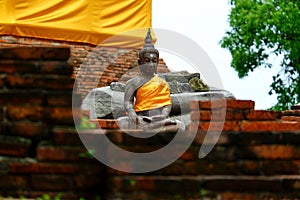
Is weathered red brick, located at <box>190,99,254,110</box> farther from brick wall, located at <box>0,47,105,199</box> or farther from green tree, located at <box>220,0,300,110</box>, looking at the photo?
green tree, located at <box>220,0,300,110</box>

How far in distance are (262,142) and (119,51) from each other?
7008 millimetres

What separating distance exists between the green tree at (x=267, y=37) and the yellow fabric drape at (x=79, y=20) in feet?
17.3

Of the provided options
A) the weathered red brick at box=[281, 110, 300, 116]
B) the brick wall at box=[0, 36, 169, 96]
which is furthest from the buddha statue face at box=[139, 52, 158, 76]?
the brick wall at box=[0, 36, 169, 96]

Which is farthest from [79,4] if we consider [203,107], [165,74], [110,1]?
[203,107]

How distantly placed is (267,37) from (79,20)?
6.82 meters

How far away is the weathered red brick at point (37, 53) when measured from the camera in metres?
2.91

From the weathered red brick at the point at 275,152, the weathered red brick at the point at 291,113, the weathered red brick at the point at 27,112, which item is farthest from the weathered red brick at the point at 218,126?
the weathered red brick at the point at 291,113

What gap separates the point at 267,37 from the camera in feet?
48.8

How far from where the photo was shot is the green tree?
14.5 m

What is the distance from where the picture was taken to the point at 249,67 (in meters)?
15.4

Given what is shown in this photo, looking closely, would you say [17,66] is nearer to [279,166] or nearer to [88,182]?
[88,182]

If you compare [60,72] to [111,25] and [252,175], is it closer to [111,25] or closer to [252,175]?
[252,175]

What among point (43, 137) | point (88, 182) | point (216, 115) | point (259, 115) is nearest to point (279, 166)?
point (216, 115)

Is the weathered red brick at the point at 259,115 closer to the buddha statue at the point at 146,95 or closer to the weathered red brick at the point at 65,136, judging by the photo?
the weathered red brick at the point at 65,136
